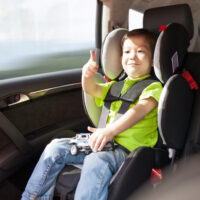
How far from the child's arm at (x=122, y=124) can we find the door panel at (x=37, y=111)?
510 mm

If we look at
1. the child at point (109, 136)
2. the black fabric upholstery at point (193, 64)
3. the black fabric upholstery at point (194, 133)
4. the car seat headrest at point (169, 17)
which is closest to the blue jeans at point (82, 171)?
the child at point (109, 136)

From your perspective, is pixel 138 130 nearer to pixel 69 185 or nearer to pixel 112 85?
pixel 112 85

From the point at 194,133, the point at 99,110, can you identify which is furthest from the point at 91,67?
the point at 194,133

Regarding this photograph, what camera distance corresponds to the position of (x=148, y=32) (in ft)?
5.30

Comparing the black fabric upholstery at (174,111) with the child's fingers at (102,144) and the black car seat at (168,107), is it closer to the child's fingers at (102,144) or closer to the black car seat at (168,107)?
the black car seat at (168,107)

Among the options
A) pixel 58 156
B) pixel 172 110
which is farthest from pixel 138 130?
pixel 58 156

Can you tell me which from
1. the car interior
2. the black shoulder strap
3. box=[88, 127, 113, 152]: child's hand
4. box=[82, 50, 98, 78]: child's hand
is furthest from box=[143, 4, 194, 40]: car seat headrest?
box=[88, 127, 113, 152]: child's hand

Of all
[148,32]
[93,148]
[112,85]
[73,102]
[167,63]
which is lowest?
[73,102]

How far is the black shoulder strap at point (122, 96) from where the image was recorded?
154 cm

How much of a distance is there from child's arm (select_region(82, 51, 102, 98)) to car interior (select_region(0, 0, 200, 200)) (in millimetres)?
70

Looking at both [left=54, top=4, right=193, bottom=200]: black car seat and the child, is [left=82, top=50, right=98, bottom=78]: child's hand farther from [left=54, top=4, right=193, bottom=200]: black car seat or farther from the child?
[left=54, top=4, right=193, bottom=200]: black car seat

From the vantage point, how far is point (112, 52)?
1.70 meters

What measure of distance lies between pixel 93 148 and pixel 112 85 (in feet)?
1.68

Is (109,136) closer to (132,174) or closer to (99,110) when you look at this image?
(132,174)
